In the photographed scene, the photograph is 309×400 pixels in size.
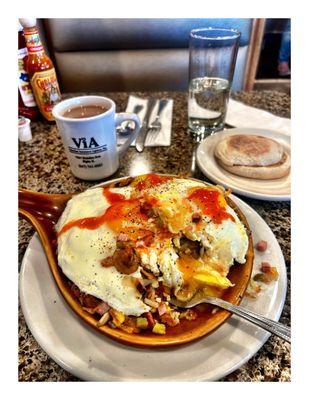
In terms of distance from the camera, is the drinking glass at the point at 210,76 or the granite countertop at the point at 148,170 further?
the drinking glass at the point at 210,76

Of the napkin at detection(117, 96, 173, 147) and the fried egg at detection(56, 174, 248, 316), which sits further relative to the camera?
the napkin at detection(117, 96, 173, 147)

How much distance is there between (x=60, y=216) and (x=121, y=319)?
0.90ft

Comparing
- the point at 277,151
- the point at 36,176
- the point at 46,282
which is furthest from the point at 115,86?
the point at 46,282

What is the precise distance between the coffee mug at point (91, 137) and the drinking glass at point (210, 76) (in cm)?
29

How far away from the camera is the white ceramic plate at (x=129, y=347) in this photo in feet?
1.36

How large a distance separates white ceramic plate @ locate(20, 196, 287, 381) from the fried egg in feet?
0.18

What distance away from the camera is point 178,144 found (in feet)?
3.24

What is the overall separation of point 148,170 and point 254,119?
490 millimetres

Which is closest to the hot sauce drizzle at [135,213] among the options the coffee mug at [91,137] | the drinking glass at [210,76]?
the coffee mug at [91,137]

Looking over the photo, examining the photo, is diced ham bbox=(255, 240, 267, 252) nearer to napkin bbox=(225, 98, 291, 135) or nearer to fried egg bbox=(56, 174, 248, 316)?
fried egg bbox=(56, 174, 248, 316)

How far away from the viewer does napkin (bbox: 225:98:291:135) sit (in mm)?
1062

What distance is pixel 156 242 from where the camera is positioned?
1.66ft

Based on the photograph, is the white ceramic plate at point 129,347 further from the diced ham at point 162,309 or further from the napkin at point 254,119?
the napkin at point 254,119

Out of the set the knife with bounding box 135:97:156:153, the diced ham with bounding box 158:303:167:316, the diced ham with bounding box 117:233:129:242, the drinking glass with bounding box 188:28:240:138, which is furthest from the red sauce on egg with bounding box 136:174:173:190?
the drinking glass with bounding box 188:28:240:138
